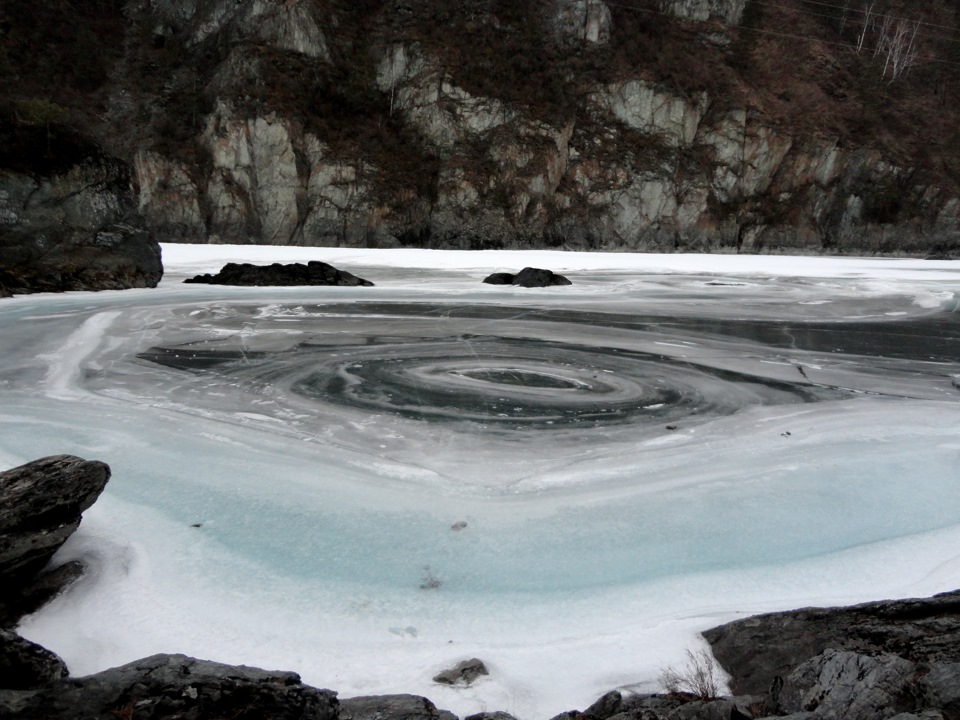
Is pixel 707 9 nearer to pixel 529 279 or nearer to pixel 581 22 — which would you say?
pixel 581 22

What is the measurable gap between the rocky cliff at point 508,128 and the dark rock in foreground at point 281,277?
2158cm

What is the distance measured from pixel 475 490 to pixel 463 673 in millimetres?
1743

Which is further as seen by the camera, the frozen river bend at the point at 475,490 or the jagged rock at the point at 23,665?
the frozen river bend at the point at 475,490

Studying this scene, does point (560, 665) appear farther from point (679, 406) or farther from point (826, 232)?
point (826, 232)

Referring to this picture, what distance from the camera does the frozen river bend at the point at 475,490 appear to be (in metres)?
2.98

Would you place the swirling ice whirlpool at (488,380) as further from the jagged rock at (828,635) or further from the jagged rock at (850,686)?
the jagged rock at (850,686)

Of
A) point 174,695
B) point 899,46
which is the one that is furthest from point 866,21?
point 174,695

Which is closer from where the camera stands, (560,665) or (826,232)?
(560,665)

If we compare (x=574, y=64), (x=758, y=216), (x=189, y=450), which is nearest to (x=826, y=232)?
(x=758, y=216)

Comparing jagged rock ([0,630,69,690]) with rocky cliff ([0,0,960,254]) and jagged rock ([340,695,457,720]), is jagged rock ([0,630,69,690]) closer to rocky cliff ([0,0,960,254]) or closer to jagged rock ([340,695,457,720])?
jagged rock ([340,695,457,720])

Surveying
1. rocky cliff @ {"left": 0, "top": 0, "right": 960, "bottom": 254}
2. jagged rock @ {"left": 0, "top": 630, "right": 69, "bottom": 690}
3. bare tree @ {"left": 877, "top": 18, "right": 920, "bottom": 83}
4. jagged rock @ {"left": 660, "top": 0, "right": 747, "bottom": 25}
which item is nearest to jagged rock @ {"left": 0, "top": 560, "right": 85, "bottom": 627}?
jagged rock @ {"left": 0, "top": 630, "right": 69, "bottom": 690}

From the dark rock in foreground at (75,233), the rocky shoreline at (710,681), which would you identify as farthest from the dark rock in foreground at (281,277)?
the rocky shoreline at (710,681)

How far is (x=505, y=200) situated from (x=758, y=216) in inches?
661

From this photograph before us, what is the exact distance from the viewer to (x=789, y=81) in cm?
4619
